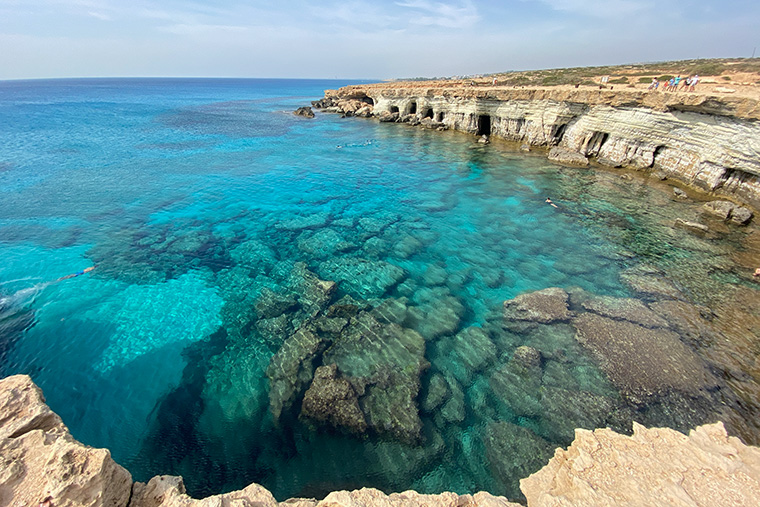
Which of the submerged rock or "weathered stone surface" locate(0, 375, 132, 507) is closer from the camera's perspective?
"weathered stone surface" locate(0, 375, 132, 507)

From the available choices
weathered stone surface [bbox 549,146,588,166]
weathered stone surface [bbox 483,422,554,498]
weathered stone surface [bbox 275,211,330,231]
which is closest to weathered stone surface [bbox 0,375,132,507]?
weathered stone surface [bbox 483,422,554,498]

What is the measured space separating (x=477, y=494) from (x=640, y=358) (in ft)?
26.4

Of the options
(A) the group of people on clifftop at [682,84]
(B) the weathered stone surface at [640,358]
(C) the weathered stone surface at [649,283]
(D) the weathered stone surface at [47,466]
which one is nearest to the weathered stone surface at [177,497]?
(D) the weathered stone surface at [47,466]

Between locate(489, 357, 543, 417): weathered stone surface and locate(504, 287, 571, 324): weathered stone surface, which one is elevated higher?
locate(504, 287, 571, 324): weathered stone surface

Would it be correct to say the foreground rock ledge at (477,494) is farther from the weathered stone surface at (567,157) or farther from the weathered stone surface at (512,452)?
the weathered stone surface at (567,157)

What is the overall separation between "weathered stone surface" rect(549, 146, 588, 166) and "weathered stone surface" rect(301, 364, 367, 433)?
30.7 metres

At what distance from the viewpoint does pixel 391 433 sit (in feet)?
26.3

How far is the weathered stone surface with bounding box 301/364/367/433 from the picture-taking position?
8203mm

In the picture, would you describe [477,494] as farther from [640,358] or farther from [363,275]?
[363,275]

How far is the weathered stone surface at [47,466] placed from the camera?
4.13 metres

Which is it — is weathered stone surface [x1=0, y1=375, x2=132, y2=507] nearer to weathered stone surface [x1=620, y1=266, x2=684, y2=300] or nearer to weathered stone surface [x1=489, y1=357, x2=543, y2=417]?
weathered stone surface [x1=489, y1=357, x2=543, y2=417]

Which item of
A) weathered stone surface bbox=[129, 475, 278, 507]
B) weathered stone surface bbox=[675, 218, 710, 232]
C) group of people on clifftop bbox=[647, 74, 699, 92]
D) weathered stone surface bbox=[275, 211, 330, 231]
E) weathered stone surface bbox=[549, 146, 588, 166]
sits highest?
group of people on clifftop bbox=[647, 74, 699, 92]

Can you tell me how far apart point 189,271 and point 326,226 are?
7.55 metres

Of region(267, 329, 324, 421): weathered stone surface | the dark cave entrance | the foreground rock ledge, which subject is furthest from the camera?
the dark cave entrance
